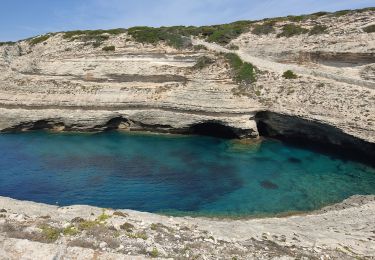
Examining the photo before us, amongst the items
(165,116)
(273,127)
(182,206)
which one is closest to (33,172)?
(182,206)

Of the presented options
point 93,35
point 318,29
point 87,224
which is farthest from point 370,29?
point 87,224

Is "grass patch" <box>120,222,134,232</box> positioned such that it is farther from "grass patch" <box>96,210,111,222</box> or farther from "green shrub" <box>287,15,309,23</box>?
"green shrub" <box>287,15,309,23</box>

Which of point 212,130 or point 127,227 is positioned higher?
point 127,227

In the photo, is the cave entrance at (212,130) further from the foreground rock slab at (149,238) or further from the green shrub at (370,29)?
the foreground rock slab at (149,238)

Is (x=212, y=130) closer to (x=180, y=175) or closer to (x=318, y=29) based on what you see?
(x=180, y=175)

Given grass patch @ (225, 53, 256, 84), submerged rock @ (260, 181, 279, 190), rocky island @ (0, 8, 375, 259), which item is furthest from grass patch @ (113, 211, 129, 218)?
grass patch @ (225, 53, 256, 84)

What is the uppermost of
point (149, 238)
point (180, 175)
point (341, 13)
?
point (341, 13)

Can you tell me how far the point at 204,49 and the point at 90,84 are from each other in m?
14.4

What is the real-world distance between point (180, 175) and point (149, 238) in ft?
51.8

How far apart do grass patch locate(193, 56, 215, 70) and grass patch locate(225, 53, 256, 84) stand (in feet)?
6.61

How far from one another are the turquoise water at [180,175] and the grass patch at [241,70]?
23.7 feet

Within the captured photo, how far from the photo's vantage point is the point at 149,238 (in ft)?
46.3

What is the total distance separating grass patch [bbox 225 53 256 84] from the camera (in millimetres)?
41719

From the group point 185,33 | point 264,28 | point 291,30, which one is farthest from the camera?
point 185,33
